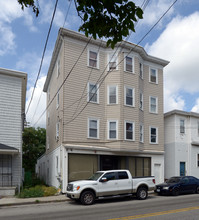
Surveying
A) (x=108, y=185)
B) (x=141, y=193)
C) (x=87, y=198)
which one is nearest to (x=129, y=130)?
(x=141, y=193)

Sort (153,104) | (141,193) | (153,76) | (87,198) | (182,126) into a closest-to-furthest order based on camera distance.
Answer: (87,198) → (141,193) → (153,104) → (153,76) → (182,126)

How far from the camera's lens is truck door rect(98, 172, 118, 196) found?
50.8ft

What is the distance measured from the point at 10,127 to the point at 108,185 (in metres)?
8.24

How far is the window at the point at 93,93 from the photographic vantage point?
878 inches

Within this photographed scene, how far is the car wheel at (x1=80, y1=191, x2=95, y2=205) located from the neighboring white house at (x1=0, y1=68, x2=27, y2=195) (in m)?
6.01

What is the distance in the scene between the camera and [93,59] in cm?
2295

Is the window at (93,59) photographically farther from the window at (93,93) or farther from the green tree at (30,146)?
the green tree at (30,146)

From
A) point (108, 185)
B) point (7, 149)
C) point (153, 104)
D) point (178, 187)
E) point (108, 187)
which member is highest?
point (153, 104)

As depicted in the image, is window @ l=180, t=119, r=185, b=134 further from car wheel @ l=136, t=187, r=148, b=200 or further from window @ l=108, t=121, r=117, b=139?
car wheel @ l=136, t=187, r=148, b=200

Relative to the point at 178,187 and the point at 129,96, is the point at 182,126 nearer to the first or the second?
the point at 129,96

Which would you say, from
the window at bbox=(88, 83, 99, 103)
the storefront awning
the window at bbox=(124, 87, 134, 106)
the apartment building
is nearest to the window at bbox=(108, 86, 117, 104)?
the apartment building

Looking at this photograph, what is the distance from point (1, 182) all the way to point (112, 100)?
10486mm

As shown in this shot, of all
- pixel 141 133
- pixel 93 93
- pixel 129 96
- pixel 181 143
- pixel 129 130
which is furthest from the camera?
pixel 181 143

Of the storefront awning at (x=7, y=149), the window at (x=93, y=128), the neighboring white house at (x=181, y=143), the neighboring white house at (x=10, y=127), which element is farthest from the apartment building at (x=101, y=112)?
the storefront awning at (x=7, y=149)
